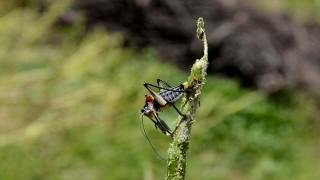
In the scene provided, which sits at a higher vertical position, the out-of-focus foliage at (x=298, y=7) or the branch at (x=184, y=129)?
the out-of-focus foliage at (x=298, y=7)

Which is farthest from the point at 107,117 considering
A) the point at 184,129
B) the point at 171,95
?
the point at 184,129

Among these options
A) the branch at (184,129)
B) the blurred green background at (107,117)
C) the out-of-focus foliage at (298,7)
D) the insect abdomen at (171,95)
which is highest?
the out-of-focus foliage at (298,7)

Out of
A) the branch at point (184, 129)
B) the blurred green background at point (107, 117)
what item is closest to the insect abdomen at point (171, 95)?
the branch at point (184, 129)

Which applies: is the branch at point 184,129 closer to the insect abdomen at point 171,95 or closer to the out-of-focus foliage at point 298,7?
the insect abdomen at point 171,95

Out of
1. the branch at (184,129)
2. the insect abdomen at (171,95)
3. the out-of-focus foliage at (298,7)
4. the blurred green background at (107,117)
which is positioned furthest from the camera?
the out-of-focus foliage at (298,7)

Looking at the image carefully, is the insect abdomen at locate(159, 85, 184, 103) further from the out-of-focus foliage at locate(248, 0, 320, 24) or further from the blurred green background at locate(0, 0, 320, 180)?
the out-of-focus foliage at locate(248, 0, 320, 24)

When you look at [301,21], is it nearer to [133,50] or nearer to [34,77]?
[133,50]

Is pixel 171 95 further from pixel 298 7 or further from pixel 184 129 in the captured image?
pixel 298 7
